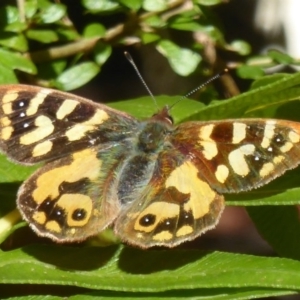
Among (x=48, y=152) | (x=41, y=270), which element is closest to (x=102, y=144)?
(x=48, y=152)

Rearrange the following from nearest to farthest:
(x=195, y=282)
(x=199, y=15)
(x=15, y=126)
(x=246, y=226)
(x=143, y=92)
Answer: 1. (x=195, y=282)
2. (x=15, y=126)
3. (x=199, y=15)
4. (x=143, y=92)
5. (x=246, y=226)

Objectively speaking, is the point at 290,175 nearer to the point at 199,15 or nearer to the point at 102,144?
the point at 102,144

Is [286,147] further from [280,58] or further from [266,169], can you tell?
[280,58]

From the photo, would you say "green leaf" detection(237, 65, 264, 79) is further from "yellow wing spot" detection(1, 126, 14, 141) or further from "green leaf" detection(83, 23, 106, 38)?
"yellow wing spot" detection(1, 126, 14, 141)

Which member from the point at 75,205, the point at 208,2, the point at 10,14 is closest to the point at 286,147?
the point at 75,205

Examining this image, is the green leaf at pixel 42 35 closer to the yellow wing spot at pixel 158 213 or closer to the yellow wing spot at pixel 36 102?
the yellow wing spot at pixel 36 102

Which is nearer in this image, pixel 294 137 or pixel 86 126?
pixel 294 137
